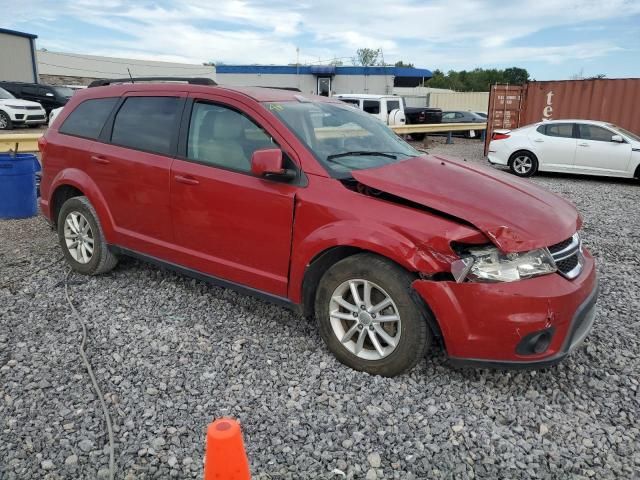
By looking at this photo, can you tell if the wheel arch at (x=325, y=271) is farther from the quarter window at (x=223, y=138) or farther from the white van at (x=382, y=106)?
the white van at (x=382, y=106)

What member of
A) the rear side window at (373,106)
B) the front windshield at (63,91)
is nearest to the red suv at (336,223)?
the rear side window at (373,106)

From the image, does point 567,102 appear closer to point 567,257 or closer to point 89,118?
point 567,257

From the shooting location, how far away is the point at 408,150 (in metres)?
4.15

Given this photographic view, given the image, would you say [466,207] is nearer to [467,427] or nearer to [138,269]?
[467,427]

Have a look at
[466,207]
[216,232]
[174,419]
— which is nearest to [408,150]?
[466,207]

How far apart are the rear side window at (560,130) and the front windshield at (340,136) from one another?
31.5ft

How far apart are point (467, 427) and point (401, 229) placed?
3.73 ft

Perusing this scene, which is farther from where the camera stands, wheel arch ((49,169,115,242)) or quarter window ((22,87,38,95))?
quarter window ((22,87,38,95))

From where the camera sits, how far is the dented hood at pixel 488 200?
2.85 metres

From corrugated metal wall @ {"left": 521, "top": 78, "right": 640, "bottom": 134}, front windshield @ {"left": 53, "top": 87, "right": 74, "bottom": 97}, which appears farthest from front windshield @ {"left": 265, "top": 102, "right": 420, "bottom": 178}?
front windshield @ {"left": 53, "top": 87, "right": 74, "bottom": 97}

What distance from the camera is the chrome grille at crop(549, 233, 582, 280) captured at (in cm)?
298

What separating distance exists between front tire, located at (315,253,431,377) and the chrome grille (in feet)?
2.79

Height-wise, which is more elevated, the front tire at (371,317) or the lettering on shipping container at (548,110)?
the lettering on shipping container at (548,110)

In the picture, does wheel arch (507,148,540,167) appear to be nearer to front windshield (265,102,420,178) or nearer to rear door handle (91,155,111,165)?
front windshield (265,102,420,178)
